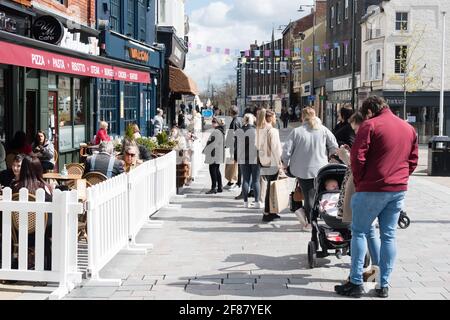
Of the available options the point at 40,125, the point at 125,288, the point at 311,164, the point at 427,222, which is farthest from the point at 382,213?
the point at 40,125

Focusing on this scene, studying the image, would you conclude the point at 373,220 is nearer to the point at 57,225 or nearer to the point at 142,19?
the point at 57,225

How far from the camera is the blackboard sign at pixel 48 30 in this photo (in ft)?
45.8

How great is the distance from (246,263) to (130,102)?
19.7 meters

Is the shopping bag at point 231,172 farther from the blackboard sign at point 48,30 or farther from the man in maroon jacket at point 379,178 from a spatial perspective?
the man in maroon jacket at point 379,178

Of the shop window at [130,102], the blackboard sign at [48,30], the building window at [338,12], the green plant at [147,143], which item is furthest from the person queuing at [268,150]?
the building window at [338,12]

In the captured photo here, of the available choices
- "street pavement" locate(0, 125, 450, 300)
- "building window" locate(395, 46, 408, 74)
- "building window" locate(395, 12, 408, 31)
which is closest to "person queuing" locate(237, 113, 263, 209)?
"street pavement" locate(0, 125, 450, 300)

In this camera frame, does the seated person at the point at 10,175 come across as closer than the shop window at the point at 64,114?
Yes

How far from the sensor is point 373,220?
645 cm

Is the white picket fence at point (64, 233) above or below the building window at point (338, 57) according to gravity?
below

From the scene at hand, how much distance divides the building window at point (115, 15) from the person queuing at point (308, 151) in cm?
1475

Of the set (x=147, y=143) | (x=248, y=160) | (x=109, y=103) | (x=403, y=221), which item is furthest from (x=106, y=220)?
(x=109, y=103)

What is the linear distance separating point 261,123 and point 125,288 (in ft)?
18.2

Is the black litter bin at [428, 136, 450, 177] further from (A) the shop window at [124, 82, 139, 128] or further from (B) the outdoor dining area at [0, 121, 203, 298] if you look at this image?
(B) the outdoor dining area at [0, 121, 203, 298]
